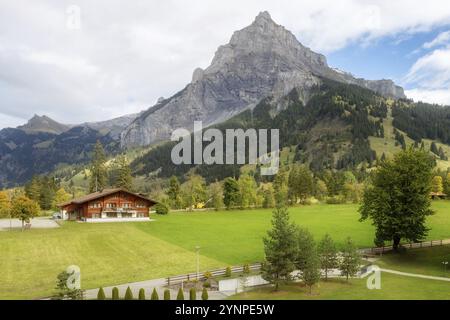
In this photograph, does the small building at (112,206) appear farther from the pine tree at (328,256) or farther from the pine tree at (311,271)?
the pine tree at (311,271)

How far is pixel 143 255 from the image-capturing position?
65250mm

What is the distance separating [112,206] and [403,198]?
77.0 meters

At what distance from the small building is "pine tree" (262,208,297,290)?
7221 cm

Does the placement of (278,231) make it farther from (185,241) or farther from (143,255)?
(185,241)

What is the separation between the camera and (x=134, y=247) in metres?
71.6

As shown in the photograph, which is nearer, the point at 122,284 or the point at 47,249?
the point at 122,284

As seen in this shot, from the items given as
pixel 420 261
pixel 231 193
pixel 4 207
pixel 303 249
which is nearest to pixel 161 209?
pixel 231 193

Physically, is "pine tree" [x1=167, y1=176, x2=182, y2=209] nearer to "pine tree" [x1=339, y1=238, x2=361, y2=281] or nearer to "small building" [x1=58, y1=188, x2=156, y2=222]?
"small building" [x1=58, y1=188, x2=156, y2=222]

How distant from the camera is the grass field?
171 feet

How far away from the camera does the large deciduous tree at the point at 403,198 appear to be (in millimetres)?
62531

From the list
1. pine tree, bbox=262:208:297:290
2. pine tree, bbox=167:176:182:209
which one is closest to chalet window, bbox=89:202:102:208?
pine tree, bbox=167:176:182:209

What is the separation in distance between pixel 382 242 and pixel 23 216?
7296 cm
